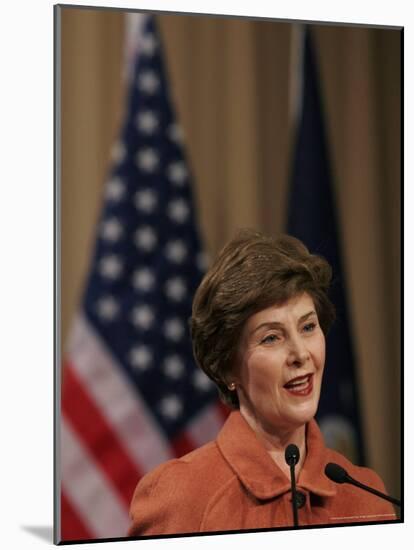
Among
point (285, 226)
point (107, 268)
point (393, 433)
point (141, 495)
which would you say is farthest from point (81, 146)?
point (393, 433)

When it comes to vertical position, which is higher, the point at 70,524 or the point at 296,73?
the point at 296,73

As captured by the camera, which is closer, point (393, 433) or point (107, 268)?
point (107, 268)

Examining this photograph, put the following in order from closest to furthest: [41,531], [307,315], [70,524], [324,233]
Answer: [70,524], [41,531], [307,315], [324,233]

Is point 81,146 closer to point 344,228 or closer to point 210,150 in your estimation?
point 210,150

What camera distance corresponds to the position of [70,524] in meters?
5.23

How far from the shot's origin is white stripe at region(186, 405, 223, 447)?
211 inches

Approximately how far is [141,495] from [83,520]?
0.23m

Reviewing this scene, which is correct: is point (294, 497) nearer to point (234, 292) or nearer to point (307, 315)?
point (307, 315)

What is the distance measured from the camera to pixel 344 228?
571 cm

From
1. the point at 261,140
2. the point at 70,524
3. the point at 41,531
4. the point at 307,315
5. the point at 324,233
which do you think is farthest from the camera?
the point at 324,233

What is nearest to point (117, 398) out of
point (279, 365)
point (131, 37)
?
point (279, 365)

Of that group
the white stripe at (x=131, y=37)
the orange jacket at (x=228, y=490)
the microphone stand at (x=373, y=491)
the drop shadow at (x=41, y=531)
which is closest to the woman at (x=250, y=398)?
the orange jacket at (x=228, y=490)

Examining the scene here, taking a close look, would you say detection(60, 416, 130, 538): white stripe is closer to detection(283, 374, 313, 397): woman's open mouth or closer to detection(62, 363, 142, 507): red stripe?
detection(62, 363, 142, 507): red stripe

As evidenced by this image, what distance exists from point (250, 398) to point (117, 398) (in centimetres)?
51
